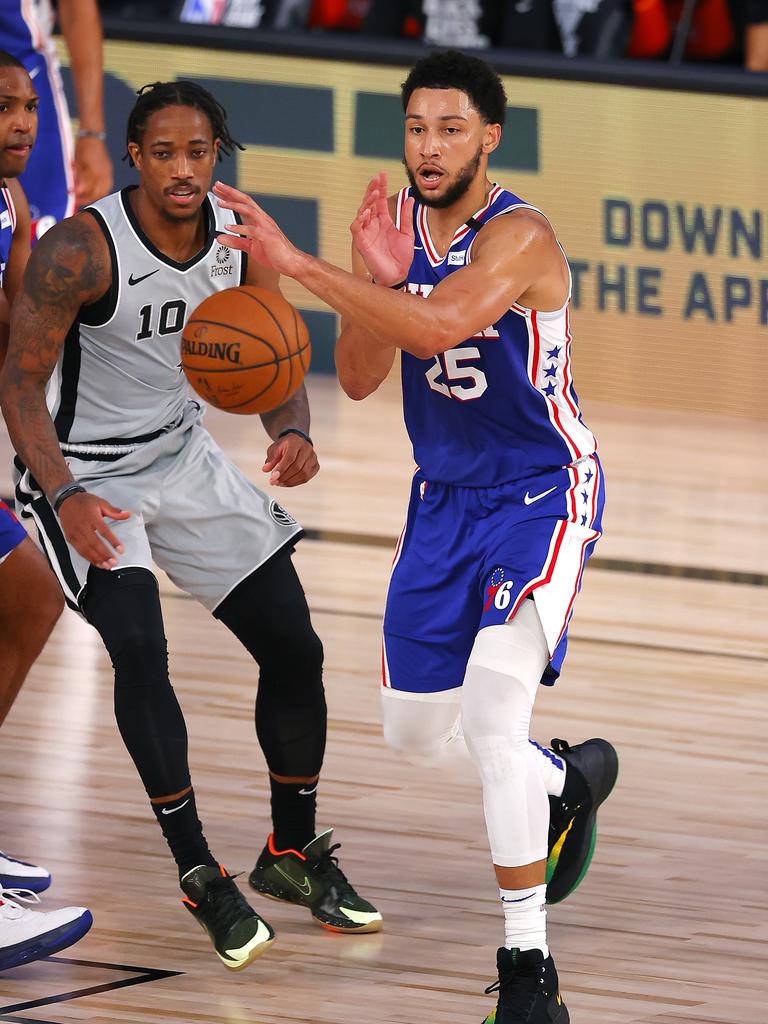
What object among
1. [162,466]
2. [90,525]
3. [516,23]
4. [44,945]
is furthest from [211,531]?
[516,23]

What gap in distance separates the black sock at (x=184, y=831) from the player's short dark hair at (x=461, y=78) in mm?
1510

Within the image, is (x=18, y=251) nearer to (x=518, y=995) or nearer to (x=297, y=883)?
(x=297, y=883)

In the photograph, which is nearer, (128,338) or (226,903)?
(226,903)

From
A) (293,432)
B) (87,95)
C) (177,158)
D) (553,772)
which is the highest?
(87,95)

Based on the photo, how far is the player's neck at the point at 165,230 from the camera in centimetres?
434

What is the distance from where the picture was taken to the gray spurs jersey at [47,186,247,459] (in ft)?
14.1

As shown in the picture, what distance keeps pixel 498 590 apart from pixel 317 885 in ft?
Answer: 2.78

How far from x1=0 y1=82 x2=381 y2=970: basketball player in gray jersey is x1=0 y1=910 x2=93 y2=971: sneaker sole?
0.25 m

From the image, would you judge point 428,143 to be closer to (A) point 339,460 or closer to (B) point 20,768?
(B) point 20,768

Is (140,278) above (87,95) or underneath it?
underneath

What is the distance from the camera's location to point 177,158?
423 cm

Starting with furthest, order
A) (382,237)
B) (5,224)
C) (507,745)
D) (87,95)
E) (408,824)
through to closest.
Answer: (87,95), (408,824), (5,224), (382,237), (507,745)

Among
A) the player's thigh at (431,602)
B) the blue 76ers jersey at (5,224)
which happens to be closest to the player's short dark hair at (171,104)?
the blue 76ers jersey at (5,224)

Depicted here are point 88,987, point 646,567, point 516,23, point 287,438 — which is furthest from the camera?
point 516,23
